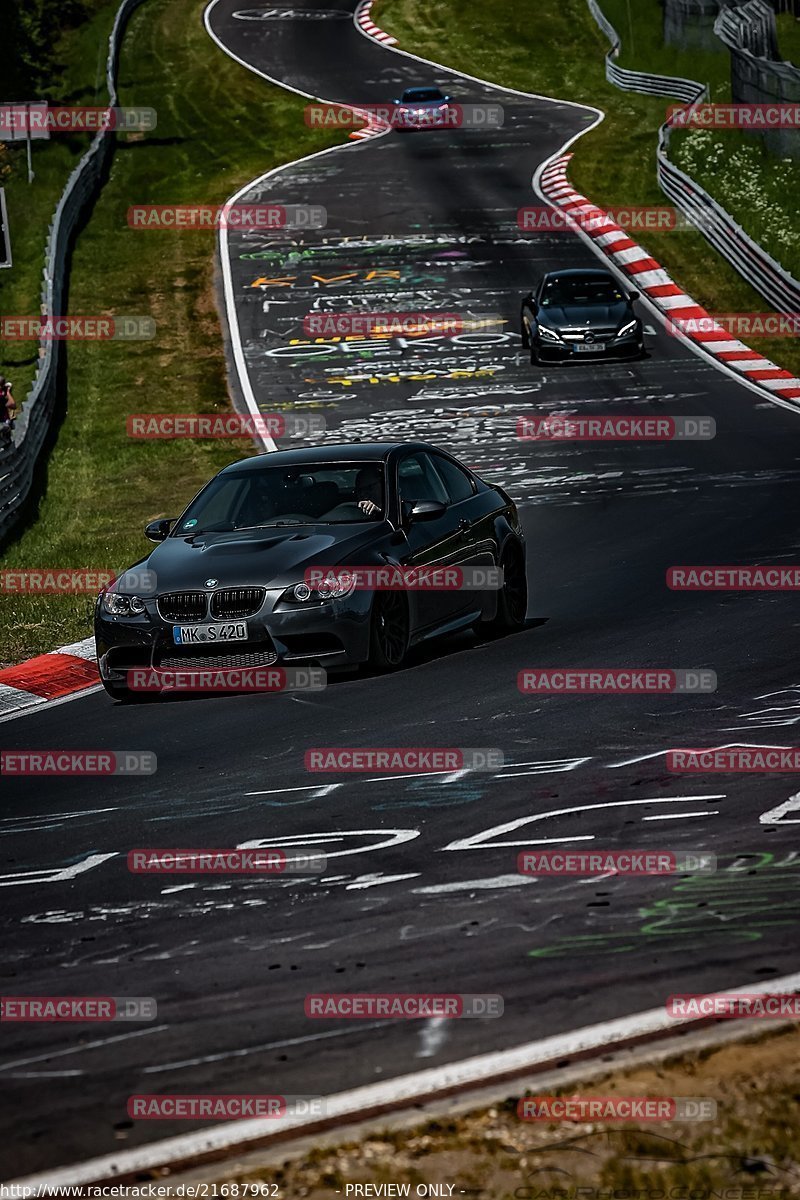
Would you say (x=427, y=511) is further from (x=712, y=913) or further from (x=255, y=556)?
(x=712, y=913)

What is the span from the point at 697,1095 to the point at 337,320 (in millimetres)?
30718

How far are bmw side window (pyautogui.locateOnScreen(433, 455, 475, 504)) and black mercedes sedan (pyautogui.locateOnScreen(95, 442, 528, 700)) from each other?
0.02 metres

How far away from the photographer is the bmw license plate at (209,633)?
1129 cm

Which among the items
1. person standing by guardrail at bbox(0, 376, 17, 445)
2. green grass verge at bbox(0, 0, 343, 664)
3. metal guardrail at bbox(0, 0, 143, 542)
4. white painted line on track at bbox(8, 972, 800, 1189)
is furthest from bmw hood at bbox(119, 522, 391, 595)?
person standing by guardrail at bbox(0, 376, 17, 445)

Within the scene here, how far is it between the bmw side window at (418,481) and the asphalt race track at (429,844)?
107cm

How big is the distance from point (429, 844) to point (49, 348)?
24.6 m

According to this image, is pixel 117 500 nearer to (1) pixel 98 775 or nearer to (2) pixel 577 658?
(2) pixel 577 658

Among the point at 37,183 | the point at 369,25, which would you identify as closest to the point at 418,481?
the point at 37,183

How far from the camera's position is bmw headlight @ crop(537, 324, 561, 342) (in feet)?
96.0

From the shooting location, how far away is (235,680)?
11.6 meters

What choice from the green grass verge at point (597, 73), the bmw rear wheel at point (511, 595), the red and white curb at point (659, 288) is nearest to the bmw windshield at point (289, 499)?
the bmw rear wheel at point (511, 595)

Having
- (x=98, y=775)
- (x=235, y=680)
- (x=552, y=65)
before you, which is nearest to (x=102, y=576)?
(x=235, y=680)

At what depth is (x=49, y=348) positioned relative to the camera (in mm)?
30656

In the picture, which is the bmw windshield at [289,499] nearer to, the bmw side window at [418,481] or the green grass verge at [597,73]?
the bmw side window at [418,481]
